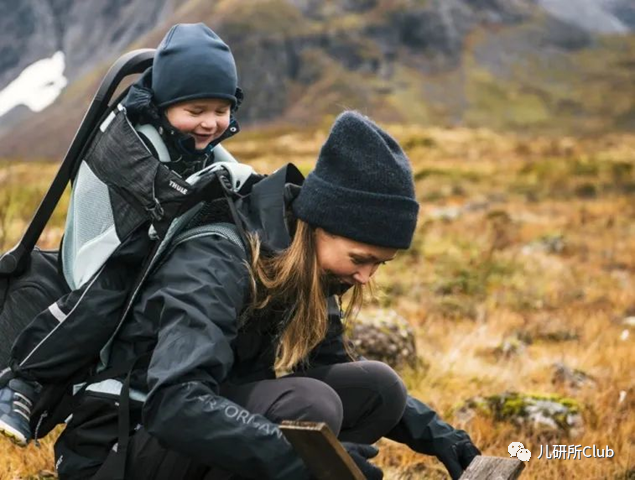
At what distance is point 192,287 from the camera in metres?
2.21

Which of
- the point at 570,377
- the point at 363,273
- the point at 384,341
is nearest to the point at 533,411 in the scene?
the point at 570,377

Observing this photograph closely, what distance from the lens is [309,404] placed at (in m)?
2.40

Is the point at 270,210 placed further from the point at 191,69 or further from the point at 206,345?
the point at 191,69

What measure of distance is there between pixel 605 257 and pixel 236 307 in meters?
8.07

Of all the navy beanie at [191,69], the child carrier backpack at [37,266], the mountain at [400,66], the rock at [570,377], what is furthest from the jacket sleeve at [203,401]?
the mountain at [400,66]

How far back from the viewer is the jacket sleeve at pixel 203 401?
2.08 metres

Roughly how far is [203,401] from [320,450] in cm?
31

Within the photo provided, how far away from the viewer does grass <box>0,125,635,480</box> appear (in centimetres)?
375

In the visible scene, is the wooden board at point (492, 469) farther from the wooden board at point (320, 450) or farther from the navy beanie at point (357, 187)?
the navy beanie at point (357, 187)

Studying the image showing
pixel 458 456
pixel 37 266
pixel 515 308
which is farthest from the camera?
pixel 515 308

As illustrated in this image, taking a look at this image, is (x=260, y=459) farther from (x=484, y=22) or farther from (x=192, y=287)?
(x=484, y=22)

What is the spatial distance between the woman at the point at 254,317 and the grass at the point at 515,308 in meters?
0.84

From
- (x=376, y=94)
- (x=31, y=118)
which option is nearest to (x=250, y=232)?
(x=376, y=94)

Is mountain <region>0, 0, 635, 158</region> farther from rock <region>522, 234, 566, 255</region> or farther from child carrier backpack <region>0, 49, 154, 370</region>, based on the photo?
child carrier backpack <region>0, 49, 154, 370</region>
